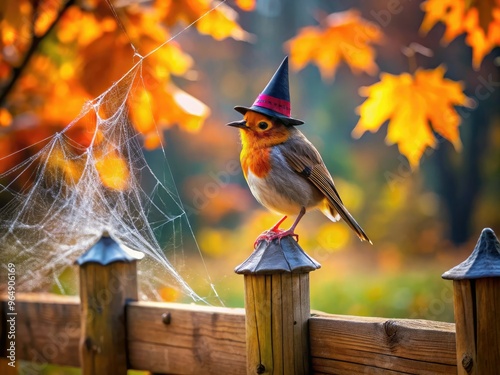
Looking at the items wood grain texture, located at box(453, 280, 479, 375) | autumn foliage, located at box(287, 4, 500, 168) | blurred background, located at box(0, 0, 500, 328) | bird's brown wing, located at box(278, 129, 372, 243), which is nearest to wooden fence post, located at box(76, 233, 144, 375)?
bird's brown wing, located at box(278, 129, 372, 243)

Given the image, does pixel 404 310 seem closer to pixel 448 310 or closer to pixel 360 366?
pixel 448 310

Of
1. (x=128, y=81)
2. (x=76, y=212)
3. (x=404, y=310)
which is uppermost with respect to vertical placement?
(x=128, y=81)

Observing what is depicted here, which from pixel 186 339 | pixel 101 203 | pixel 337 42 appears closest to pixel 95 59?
pixel 101 203

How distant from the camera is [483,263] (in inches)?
61.1

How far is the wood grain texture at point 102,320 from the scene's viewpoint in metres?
2.55

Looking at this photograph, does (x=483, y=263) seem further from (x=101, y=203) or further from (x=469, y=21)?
(x=469, y=21)

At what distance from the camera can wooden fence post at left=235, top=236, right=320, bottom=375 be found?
6.22 ft

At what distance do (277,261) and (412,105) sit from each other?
181cm

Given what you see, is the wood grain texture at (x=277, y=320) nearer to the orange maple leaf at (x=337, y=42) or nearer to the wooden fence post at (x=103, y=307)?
the wooden fence post at (x=103, y=307)

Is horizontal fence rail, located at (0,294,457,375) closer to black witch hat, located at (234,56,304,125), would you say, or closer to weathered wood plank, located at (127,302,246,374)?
weathered wood plank, located at (127,302,246,374)

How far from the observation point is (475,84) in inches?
356

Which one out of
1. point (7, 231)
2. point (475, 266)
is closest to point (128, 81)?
point (7, 231)

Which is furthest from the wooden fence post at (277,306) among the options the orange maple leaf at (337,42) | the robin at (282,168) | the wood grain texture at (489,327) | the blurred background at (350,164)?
the blurred background at (350,164)

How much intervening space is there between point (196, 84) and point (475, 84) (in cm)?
422
